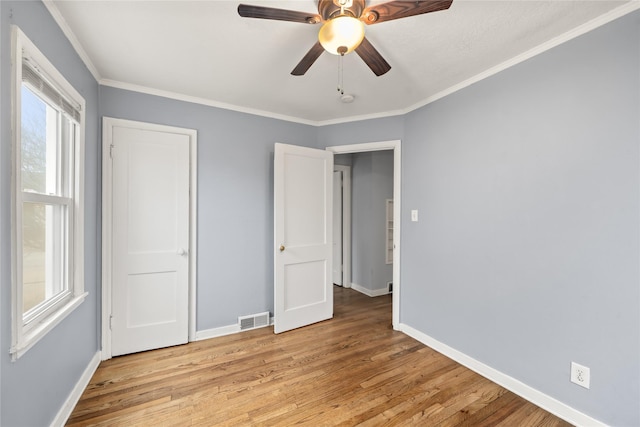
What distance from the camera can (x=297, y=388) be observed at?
1.97 meters

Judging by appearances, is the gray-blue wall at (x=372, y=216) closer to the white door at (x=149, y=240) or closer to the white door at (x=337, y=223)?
the white door at (x=337, y=223)

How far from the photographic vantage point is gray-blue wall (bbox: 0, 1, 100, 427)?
3.58 ft

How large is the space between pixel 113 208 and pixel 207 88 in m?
1.33

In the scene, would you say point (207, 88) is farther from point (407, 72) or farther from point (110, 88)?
point (407, 72)

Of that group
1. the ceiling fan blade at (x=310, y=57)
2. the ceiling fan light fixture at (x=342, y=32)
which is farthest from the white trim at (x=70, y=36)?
the ceiling fan light fixture at (x=342, y=32)

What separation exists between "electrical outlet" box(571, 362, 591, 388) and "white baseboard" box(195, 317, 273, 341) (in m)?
2.70

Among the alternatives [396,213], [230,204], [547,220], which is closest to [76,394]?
[230,204]

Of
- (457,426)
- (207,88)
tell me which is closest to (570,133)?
(457,426)

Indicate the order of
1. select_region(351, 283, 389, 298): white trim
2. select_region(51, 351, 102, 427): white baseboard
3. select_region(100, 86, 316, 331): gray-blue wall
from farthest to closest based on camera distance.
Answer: select_region(351, 283, 389, 298): white trim
select_region(100, 86, 316, 331): gray-blue wall
select_region(51, 351, 102, 427): white baseboard

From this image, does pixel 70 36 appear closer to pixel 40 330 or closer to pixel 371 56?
pixel 40 330

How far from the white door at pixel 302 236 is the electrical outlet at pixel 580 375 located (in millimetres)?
2123

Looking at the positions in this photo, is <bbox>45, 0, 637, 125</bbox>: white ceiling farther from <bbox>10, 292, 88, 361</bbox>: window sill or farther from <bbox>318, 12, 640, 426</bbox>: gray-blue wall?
<bbox>10, 292, 88, 361</bbox>: window sill

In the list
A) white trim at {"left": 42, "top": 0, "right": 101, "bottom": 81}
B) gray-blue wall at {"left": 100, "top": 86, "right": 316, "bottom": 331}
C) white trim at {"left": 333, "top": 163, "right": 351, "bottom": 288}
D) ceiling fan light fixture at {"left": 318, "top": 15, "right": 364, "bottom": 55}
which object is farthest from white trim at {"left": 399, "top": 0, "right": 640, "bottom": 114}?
white trim at {"left": 42, "top": 0, "right": 101, "bottom": 81}

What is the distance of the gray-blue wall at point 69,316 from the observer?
43.0 inches
